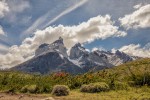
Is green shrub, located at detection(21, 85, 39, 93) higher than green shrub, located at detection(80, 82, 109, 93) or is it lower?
higher

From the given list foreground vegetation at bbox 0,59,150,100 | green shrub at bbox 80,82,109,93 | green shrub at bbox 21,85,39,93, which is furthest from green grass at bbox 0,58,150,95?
green shrub at bbox 80,82,109,93

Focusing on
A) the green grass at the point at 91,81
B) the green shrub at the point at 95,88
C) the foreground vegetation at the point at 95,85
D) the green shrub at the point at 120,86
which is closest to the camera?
the foreground vegetation at the point at 95,85

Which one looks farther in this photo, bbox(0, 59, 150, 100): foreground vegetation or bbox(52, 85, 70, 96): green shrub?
bbox(0, 59, 150, 100): foreground vegetation

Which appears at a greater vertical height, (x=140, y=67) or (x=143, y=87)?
(x=140, y=67)

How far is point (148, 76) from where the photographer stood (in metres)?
52.3

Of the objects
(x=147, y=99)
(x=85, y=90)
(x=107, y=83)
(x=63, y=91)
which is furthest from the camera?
(x=107, y=83)

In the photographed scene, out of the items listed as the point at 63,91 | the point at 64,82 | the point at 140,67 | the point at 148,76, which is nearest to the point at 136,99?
the point at 63,91

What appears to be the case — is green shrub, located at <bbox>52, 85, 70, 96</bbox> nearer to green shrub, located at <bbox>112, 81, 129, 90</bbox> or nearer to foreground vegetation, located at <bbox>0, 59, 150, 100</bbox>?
foreground vegetation, located at <bbox>0, 59, 150, 100</bbox>

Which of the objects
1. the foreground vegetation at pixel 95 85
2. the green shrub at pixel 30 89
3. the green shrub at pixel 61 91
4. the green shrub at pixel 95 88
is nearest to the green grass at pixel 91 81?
the foreground vegetation at pixel 95 85

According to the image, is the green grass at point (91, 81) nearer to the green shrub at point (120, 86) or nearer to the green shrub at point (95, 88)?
the green shrub at point (120, 86)

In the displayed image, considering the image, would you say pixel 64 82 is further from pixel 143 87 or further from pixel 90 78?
pixel 143 87

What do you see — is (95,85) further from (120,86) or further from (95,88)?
(120,86)

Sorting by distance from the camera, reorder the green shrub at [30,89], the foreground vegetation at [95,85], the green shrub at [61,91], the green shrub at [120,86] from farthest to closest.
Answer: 1. the green shrub at [120,86]
2. the green shrub at [30,89]
3. the foreground vegetation at [95,85]
4. the green shrub at [61,91]

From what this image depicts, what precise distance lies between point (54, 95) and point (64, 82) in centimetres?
1369
